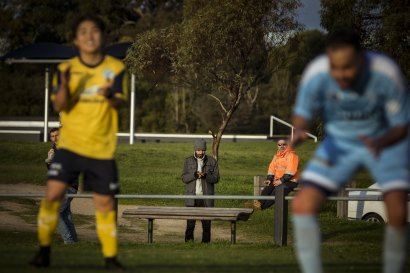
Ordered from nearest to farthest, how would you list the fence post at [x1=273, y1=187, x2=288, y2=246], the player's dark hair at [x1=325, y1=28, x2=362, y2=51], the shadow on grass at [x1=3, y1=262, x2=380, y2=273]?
the player's dark hair at [x1=325, y1=28, x2=362, y2=51]
the shadow on grass at [x1=3, y1=262, x2=380, y2=273]
the fence post at [x1=273, y1=187, x2=288, y2=246]

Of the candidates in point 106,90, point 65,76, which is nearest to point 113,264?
point 106,90

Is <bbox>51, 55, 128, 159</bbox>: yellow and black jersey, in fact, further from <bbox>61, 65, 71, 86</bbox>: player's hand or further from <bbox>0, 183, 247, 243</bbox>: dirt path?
<bbox>0, 183, 247, 243</bbox>: dirt path

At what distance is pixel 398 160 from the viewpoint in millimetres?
8344

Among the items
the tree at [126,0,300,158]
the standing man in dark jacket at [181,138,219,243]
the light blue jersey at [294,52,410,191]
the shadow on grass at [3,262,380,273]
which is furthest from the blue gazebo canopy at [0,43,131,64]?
the light blue jersey at [294,52,410,191]

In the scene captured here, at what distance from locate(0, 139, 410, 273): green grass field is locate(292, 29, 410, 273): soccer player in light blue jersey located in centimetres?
242

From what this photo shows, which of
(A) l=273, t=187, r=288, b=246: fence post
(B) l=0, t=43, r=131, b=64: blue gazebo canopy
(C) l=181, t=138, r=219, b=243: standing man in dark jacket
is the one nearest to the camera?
(A) l=273, t=187, r=288, b=246: fence post

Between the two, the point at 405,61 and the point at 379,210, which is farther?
the point at 405,61

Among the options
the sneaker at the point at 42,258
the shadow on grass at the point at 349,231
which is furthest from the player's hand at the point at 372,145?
the shadow on grass at the point at 349,231

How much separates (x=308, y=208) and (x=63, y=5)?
79231 millimetres

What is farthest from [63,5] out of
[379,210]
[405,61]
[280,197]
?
[280,197]

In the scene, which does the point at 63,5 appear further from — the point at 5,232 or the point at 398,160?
the point at 398,160

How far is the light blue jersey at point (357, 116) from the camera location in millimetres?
8156

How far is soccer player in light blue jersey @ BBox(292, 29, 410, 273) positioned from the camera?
8141mm

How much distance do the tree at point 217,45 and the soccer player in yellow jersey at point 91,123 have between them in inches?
964
